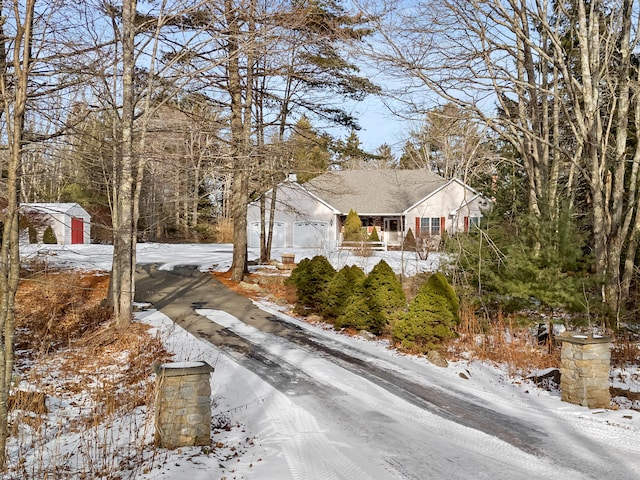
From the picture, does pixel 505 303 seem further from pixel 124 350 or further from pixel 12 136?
pixel 12 136

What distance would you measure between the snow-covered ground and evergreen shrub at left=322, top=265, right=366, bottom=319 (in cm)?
315

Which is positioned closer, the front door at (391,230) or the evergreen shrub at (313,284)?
the evergreen shrub at (313,284)

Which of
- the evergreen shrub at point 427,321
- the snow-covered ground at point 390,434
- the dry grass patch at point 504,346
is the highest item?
the evergreen shrub at point 427,321

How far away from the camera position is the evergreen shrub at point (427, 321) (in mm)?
9406

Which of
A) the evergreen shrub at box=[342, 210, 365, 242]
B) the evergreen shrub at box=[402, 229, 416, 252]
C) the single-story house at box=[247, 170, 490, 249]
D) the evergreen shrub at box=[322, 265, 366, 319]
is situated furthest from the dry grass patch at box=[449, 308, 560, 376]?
the single-story house at box=[247, 170, 490, 249]

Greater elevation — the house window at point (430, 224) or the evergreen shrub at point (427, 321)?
the house window at point (430, 224)

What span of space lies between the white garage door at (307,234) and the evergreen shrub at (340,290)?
16534 millimetres

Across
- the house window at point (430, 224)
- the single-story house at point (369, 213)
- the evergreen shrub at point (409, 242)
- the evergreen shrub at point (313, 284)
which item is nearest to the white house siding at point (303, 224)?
the single-story house at point (369, 213)

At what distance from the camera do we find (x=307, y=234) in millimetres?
29062

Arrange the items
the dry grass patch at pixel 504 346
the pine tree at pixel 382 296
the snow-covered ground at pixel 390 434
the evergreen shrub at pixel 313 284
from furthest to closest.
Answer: the evergreen shrub at pixel 313 284 < the pine tree at pixel 382 296 < the dry grass patch at pixel 504 346 < the snow-covered ground at pixel 390 434

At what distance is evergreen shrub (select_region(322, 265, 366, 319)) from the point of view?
38.6 ft

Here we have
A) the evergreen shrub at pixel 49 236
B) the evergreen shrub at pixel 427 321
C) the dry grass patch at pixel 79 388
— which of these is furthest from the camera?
the evergreen shrub at pixel 49 236

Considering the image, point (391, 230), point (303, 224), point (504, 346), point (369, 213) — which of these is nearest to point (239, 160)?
point (504, 346)

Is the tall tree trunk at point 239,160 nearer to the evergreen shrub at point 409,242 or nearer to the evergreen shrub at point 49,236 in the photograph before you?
the evergreen shrub at point 409,242
